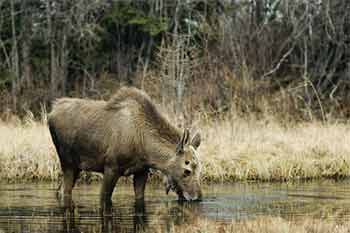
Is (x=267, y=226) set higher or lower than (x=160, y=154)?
lower

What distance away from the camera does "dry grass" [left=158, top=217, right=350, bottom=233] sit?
9.91m

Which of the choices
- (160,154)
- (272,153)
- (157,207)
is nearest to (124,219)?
(157,207)

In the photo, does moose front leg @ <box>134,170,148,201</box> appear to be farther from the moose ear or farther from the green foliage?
the green foliage

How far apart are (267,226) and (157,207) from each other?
2975 millimetres

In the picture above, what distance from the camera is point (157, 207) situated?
12742 mm

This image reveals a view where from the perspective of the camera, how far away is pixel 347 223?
10500 mm

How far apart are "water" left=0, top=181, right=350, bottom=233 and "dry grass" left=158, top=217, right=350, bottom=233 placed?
44 centimetres

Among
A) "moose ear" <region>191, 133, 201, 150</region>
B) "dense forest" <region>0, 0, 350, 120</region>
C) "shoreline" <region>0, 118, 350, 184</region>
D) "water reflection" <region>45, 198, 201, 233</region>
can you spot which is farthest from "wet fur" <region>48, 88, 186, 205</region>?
"dense forest" <region>0, 0, 350, 120</region>

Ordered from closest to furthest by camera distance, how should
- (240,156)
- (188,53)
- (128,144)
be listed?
(128,144), (240,156), (188,53)

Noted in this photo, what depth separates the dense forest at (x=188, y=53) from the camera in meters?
26.5

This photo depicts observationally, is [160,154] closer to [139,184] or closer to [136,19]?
[139,184]

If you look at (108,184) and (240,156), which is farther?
(240,156)

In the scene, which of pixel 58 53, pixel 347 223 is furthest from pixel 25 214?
pixel 58 53

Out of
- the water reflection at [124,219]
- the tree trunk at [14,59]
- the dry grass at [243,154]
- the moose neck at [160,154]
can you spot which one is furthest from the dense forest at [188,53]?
the water reflection at [124,219]
